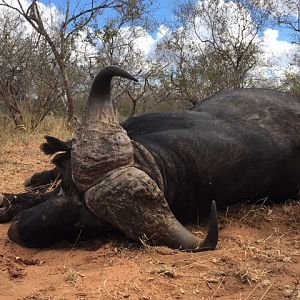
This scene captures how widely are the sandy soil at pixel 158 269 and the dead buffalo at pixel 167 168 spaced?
0.39ft

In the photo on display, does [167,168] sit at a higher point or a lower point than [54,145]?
lower

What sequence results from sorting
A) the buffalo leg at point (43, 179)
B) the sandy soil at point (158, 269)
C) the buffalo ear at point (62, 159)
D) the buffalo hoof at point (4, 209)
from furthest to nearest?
the buffalo leg at point (43, 179) → the buffalo hoof at point (4, 209) → the buffalo ear at point (62, 159) → the sandy soil at point (158, 269)

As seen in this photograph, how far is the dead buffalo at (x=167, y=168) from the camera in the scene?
2.94m

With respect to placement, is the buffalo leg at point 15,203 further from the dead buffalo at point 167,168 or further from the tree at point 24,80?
the tree at point 24,80

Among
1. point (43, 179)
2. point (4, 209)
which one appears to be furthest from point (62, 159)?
point (43, 179)

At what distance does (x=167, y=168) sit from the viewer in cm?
329

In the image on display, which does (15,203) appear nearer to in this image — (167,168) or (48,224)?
(48,224)

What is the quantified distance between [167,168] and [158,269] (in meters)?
0.79

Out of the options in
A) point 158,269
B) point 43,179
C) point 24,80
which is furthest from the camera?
point 24,80

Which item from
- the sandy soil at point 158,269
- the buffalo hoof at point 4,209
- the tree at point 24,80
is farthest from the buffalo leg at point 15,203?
the tree at point 24,80

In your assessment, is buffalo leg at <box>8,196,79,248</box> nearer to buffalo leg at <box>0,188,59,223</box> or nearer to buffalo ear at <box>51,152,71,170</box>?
buffalo ear at <box>51,152,71,170</box>

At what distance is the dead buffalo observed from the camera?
2938 mm

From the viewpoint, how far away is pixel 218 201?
3652 millimetres

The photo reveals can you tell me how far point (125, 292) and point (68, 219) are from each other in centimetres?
82
